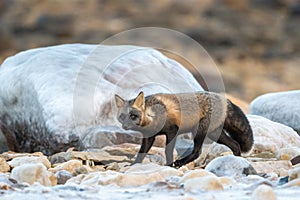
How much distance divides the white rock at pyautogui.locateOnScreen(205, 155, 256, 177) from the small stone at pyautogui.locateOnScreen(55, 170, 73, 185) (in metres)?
0.85

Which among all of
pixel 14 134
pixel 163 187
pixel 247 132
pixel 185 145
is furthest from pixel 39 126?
pixel 163 187

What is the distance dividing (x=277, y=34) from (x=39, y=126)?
45.7 ft

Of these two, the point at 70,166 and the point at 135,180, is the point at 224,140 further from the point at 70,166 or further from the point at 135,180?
the point at 135,180

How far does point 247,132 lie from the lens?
645 centimetres

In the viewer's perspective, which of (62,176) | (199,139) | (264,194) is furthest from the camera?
(199,139)

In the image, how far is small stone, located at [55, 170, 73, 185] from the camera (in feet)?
15.8

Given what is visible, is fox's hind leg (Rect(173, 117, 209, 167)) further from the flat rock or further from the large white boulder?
the large white boulder

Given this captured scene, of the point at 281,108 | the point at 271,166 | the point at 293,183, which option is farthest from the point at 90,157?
the point at 281,108

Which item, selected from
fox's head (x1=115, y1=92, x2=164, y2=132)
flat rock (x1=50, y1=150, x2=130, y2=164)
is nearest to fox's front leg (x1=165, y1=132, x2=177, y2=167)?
fox's head (x1=115, y1=92, x2=164, y2=132)

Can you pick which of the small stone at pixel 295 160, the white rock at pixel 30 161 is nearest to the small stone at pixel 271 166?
the small stone at pixel 295 160

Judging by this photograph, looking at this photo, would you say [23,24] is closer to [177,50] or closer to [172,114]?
[177,50]

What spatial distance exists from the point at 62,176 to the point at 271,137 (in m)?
2.46

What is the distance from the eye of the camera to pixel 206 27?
1986cm

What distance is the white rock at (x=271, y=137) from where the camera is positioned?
6.73m
